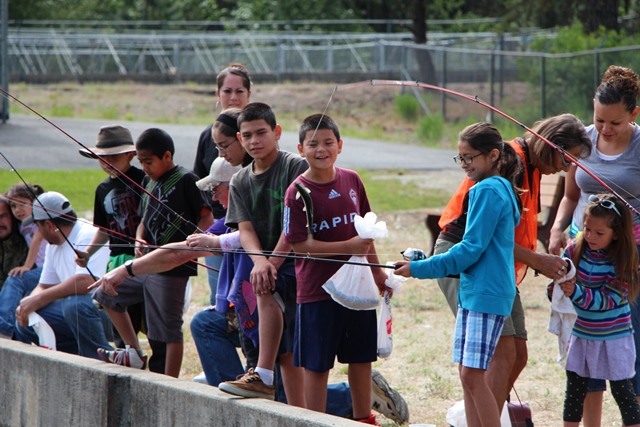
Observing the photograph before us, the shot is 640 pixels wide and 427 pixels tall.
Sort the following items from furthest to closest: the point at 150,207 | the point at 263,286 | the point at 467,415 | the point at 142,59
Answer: the point at 142,59
the point at 150,207
the point at 263,286
the point at 467,415

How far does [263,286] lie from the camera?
4676mm

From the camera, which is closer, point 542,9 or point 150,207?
point 150,207

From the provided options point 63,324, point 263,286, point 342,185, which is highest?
point 342,185

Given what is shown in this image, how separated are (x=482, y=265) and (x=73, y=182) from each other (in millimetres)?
11974

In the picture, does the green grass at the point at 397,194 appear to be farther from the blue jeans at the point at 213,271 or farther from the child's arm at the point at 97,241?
the child's arm at the point at 97,241

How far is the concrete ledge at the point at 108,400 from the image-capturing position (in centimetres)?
433

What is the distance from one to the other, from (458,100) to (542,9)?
295cm

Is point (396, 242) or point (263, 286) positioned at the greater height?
point (263, 286)

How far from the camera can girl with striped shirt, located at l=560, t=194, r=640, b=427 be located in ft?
14.9

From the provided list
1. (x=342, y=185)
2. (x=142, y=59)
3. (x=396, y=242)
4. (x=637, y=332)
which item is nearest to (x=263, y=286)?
(x=342, y=185)

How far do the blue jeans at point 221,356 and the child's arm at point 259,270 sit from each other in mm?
819

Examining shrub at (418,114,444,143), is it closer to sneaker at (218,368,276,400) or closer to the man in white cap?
the man in white cap

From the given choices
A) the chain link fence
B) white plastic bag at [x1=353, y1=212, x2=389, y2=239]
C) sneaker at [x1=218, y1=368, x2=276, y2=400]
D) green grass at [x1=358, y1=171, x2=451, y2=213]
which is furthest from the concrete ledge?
the chain link fence

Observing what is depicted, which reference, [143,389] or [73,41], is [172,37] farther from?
[143,389]
